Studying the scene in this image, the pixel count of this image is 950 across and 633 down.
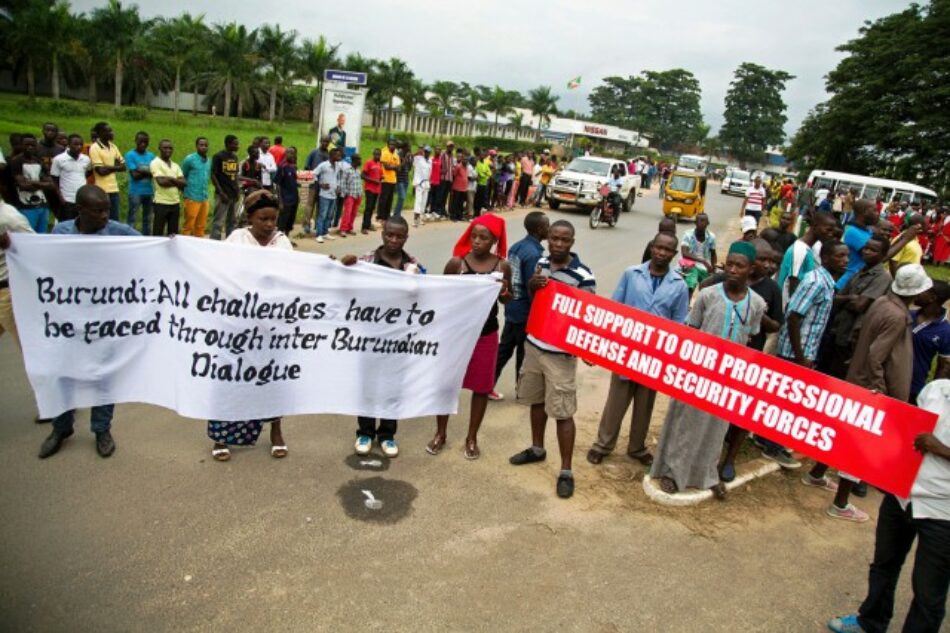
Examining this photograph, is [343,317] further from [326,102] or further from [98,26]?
[98,26]

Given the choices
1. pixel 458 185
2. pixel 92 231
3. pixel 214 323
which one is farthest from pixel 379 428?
pixel 458 185

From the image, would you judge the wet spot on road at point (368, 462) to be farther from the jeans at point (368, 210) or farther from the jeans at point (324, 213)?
the jeans at point (368, 210)

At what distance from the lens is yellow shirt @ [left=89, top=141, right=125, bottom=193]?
9419 millimetres

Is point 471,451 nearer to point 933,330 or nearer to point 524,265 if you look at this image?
point 524,265

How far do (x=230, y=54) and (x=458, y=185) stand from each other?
1597 inches

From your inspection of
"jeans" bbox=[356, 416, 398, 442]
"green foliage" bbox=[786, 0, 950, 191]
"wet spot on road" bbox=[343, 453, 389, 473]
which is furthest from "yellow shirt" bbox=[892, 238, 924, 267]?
"green foliage" bbox=[786, 0, 950, 191]

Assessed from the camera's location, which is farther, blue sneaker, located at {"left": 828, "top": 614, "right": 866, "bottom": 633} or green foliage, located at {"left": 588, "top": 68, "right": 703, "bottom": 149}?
green foliage, located at {"left": 588, "top": 68, "right": 703, "bottom": 149}

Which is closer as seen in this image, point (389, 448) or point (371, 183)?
point (389, 448)

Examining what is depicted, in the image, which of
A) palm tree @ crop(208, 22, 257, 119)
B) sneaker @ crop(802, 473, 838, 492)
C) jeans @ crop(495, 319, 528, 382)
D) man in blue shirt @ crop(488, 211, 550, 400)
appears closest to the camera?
sneaker @ crop(802, 473, 838, 492)

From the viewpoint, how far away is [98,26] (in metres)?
43.4

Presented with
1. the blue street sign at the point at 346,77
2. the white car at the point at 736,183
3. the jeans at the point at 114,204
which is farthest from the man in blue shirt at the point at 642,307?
the white car at the point at 736,183

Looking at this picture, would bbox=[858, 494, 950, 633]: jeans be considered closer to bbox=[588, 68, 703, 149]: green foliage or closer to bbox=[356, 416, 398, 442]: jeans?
bbox=[356, 416, 398, 442]: jeans

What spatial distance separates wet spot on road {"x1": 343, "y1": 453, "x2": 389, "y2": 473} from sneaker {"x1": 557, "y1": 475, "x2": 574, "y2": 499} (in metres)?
1.29

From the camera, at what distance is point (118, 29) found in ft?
145
